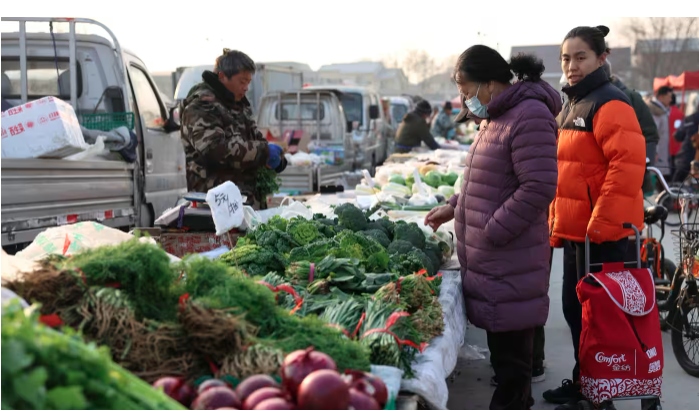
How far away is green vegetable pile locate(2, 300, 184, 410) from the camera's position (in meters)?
1.75

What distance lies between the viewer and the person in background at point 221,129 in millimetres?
5438

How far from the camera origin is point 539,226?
12.8 feet

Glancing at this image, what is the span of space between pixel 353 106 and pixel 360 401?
621 inches

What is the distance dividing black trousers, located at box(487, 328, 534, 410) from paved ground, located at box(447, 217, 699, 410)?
1.04 m

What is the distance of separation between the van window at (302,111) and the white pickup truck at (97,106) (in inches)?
270

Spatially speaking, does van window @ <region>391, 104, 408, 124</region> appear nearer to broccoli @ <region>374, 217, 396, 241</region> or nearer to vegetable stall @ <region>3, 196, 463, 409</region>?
broccoli @ <region>374, 217, 396, 241</region>

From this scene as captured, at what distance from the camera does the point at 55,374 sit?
5.97 ft

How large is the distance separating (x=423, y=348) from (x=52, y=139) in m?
3.82

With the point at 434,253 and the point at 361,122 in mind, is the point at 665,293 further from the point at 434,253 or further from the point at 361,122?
the point at 361,122

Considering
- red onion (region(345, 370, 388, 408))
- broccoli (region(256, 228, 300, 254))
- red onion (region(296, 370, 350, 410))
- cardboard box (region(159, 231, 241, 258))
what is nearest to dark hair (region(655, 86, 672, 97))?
cardboard box (region(159, 231, 241, 258))

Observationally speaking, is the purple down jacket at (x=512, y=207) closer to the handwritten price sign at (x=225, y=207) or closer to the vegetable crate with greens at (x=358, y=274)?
the vegetable crate with greens at (x=358, y=274)

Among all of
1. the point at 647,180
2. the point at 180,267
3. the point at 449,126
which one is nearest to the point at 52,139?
the point at 180,267

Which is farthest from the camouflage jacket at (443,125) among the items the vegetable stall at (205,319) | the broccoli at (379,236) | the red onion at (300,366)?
the red onion at (300,366)

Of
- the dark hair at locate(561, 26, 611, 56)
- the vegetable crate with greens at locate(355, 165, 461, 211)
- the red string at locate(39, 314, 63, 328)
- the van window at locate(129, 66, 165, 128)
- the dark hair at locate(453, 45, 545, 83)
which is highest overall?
the dark hair at locate(561, 26, 611, 56)
